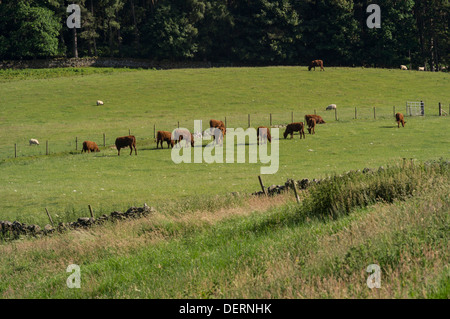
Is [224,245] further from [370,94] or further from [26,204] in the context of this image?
[370,94]

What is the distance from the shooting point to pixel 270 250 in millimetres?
13133

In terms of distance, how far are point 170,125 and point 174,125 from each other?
16.2 inches

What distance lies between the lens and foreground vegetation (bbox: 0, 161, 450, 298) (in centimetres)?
1066

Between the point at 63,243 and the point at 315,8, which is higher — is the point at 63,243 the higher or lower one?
the lower one

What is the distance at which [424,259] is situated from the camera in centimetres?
1052

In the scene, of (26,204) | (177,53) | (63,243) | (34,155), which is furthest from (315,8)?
(63,243)

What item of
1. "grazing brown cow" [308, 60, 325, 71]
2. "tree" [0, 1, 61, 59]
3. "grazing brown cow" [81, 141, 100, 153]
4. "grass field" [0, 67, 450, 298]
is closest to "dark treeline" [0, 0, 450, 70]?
"tree" [0, 1, 61, 59]

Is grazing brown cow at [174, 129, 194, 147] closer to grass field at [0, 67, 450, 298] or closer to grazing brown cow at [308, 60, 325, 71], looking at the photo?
grass field at [0, 67, 450, 298]

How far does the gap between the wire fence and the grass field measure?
25 cm

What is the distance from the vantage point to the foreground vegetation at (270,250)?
10.7 meters

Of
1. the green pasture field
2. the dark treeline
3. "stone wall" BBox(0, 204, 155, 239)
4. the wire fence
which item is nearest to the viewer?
"stone wall" BBox(0, 204, 155, 239)

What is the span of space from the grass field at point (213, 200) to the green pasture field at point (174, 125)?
189mm

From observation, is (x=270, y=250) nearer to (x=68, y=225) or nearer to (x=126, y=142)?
(x=68, y=225)

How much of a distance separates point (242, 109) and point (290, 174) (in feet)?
114
